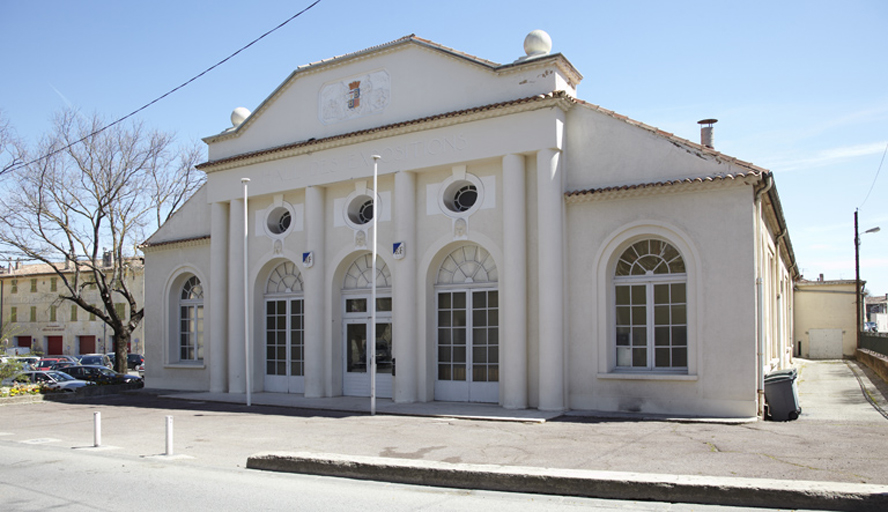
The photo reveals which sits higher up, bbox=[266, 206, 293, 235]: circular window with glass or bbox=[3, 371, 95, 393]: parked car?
bbox=[266, 206, 293, 235]: circular window with glass

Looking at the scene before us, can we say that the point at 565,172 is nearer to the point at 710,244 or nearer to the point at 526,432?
the point at 710,244

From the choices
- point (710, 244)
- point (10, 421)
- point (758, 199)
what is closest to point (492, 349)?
point (710, 244)

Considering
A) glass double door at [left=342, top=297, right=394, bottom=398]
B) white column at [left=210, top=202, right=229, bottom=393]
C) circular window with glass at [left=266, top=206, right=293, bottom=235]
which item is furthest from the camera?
white column at [left=210, top=202, right=229, bottom=393]

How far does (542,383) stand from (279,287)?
854 centimetres

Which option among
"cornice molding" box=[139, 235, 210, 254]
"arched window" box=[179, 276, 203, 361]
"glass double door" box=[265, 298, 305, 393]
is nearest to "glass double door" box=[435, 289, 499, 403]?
"glass double door" box=[265, 298, 305, 393]

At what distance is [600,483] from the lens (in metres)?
7.49

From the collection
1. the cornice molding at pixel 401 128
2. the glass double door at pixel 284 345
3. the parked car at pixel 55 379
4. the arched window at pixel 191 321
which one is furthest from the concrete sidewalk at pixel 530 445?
the parked car at pixel 55 379

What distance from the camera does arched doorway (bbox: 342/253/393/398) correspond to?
17.2 m

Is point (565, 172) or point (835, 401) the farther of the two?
point (835, 401)

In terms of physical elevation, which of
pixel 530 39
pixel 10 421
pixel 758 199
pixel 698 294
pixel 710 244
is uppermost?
pixel 530 39

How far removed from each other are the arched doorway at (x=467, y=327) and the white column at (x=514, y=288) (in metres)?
0.59

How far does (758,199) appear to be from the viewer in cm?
1362

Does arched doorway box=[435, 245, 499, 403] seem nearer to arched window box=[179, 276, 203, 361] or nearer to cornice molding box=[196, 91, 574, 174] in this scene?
cornice molding box=[196, 91, 574, 174]

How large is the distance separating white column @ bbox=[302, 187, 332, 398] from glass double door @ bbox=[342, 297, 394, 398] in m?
0.59
